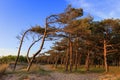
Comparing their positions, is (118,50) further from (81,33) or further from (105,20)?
(81,33)

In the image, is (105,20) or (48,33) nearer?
(48,33)

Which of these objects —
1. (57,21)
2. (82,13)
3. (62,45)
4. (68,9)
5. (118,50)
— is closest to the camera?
(57,21)

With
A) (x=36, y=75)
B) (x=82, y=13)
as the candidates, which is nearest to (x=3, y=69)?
(x=36, y=75)

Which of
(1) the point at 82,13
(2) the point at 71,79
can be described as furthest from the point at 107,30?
(2) the point at 71,79

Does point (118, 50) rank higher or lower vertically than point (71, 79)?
higher

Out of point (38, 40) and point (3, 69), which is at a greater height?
point (38, 40)

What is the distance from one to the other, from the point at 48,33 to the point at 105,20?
1056 centimetres

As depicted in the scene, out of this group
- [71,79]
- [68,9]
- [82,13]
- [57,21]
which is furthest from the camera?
[82,13]

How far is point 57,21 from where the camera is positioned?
2491cm

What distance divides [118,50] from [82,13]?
787cm

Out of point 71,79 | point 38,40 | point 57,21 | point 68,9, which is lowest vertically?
point 71,79

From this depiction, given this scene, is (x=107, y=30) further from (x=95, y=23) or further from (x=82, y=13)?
(x=82, y=13)

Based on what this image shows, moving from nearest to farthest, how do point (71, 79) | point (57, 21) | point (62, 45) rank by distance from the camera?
point (71, 79)
point (57, 21)
point (62, 45)

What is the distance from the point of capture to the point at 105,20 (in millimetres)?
32312
